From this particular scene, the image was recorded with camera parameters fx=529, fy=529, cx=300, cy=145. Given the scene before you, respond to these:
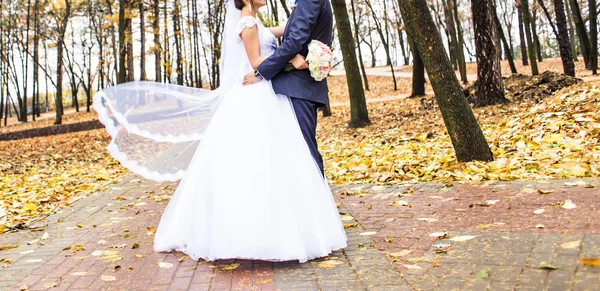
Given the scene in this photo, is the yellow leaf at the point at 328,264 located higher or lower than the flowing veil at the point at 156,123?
lower

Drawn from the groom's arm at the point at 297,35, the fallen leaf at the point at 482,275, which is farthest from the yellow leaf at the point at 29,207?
the fallen leaf at the point at 482,275

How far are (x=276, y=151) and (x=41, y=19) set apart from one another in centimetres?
3308

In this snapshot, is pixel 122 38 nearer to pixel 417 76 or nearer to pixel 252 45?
pixel 417 76

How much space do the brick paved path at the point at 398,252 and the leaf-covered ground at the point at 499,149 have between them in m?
0.72

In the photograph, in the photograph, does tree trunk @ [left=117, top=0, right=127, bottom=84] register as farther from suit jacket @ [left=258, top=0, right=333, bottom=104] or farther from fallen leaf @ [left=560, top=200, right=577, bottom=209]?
fallen leaf @ [left=560, top=200, right=577, bottom=209]

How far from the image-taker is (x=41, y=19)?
106 ft

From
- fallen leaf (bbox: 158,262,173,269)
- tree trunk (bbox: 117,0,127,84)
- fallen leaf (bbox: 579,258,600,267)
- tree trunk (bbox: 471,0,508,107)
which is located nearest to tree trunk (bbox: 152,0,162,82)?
tree trunk (bbox: 117,0,127,84)

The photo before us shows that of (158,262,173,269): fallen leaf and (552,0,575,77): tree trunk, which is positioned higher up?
(552,0,575,77): tree trunk

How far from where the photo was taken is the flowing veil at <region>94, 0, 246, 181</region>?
4.91 metres

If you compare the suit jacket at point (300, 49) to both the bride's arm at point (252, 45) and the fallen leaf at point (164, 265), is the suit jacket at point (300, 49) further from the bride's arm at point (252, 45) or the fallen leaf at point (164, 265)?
the fallen leaf at point (164, 265)

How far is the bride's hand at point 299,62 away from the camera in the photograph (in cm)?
421

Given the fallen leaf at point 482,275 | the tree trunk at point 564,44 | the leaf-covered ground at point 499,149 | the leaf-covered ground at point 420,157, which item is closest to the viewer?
the fallen leaf at point 482,275

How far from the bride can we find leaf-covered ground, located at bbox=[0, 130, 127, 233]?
126 inches

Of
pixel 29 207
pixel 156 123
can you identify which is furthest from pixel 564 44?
pixel 29 207
